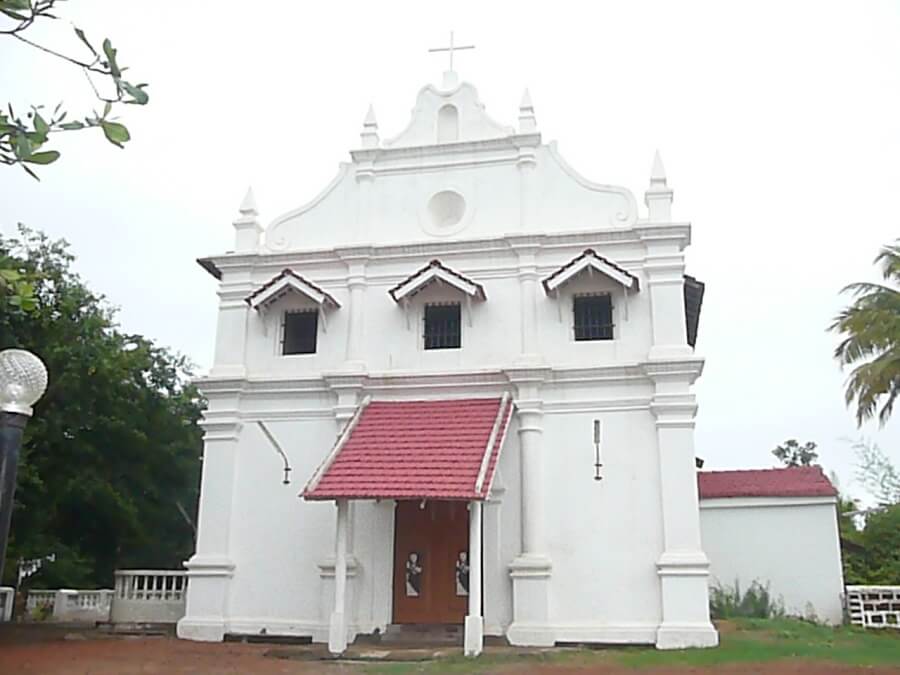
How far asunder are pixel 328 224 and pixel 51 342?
5.41m

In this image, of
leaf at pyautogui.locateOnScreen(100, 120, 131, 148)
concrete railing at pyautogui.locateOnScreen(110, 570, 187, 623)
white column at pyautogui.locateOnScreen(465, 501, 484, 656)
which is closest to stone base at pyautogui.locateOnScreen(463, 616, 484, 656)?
white column at pyautogui.locateOnScreen(465, 501, 484, 656)

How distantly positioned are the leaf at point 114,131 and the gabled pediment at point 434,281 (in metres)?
12.7

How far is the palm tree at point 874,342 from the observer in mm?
19047

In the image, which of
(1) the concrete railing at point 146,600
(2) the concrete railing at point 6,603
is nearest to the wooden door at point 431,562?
(1) the concrete railing at point 146,600

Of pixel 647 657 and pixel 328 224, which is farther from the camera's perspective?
pixel 328 224

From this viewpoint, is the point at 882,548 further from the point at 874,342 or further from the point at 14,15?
the point at 14,15

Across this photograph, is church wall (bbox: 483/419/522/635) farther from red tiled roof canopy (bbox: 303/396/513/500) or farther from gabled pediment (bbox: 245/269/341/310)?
gabled pediment (bbox: 245/269/341/310)

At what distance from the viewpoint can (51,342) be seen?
1605cm

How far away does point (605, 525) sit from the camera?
15023mm

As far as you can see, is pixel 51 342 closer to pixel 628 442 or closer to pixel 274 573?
pixel 274 573

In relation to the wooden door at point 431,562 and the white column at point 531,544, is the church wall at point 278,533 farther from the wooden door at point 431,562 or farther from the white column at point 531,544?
the white column at point 531,544

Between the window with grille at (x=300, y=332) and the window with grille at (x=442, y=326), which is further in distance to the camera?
the window with grille at (x=300, y=332)

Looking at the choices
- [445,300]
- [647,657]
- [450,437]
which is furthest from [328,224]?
[647,657]

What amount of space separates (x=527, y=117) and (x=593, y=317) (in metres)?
4.07
